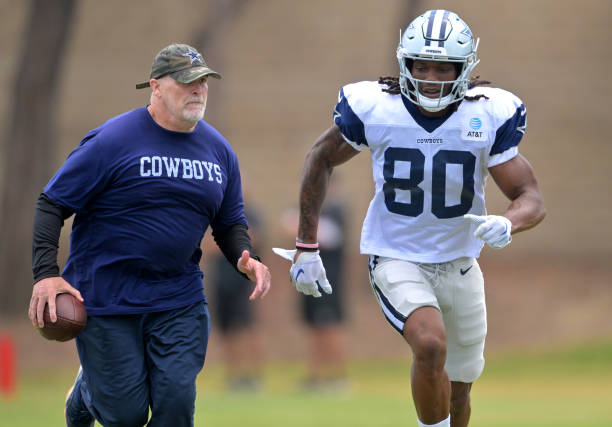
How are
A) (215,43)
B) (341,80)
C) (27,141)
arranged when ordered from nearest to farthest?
1. (27,141)
2. (215,43)
3. (341,80)

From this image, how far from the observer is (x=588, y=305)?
18.6 m

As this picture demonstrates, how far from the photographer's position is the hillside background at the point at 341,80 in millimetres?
21078

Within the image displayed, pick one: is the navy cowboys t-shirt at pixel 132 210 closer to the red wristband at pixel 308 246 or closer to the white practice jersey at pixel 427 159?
the red wristband at pixel 308 246

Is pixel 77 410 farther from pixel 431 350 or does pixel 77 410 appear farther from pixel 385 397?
pixel 385 397

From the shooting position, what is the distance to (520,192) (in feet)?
17.8

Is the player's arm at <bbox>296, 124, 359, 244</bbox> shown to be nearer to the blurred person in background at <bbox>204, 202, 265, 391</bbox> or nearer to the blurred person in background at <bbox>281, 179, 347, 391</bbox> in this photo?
the blurred person in background at <bbox>281, 179, 347, 391</bbox>

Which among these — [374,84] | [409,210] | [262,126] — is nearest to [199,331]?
[409,210]

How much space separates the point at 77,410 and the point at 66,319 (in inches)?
29.8

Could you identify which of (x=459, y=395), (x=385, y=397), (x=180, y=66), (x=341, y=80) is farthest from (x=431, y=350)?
(x=341, y=80)

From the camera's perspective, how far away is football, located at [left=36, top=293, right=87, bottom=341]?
500cm

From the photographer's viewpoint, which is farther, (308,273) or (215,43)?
(215,43)

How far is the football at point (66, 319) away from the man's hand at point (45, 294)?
27 millimetres

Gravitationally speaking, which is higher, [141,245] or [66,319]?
[141,245]

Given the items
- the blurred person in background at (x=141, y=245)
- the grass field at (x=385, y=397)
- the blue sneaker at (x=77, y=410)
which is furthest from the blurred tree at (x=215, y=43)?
the blurred person in background at (x=141, y=245)
